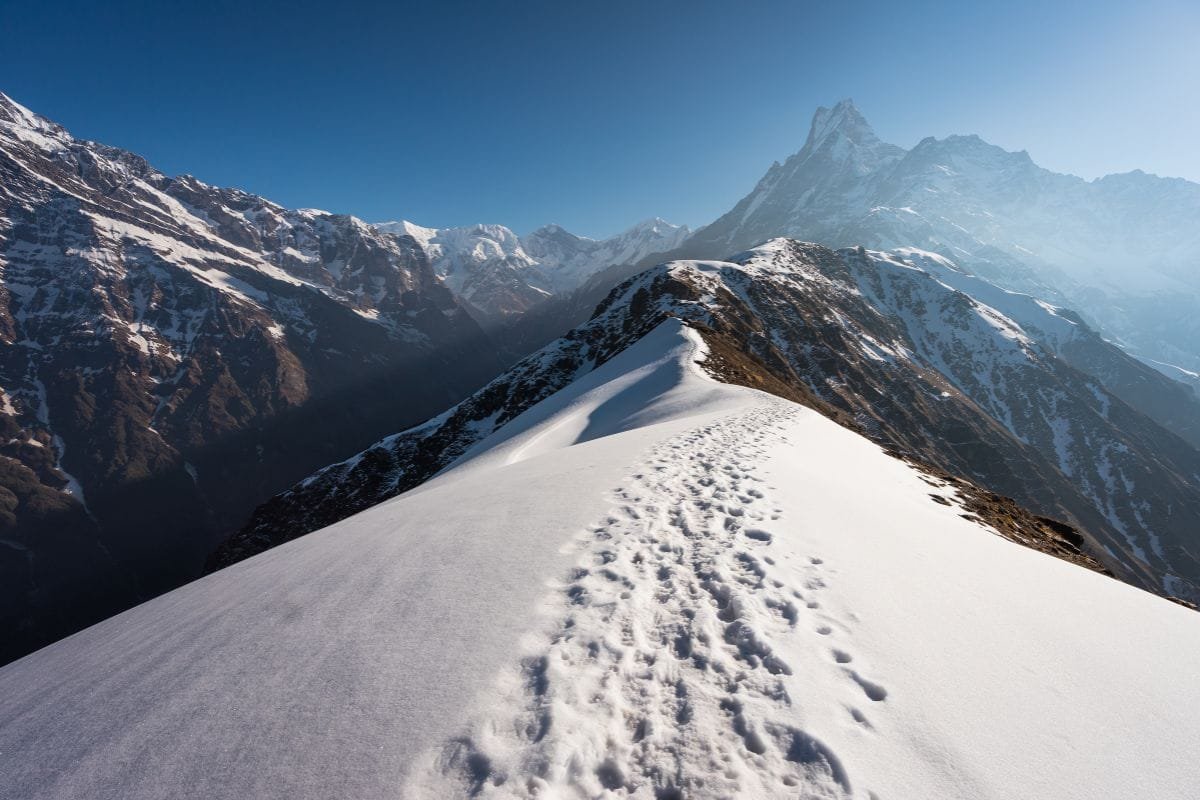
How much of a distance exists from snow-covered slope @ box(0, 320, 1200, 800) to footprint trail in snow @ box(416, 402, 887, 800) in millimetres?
22

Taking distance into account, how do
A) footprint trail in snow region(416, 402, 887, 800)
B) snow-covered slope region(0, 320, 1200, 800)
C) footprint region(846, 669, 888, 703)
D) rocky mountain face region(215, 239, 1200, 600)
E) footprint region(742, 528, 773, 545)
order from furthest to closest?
rocky mountain face region(215, 239, 1200, 600) < footprint region(742, 528, 773, 545) < footprint region(846, 669, 888, 703) < snow-covered slope region(0, 320, 1200, 800) < footprint trail in snow region(416, 402, 887, 800)

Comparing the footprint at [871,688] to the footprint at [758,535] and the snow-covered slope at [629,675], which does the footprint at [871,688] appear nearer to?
the snow-covered slope at [629,675]

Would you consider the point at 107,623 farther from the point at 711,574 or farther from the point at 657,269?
A: the point at 657,269

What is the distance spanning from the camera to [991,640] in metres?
5.29

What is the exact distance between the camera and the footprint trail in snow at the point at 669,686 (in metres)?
3.40

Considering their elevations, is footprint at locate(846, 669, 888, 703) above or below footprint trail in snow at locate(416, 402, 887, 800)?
below

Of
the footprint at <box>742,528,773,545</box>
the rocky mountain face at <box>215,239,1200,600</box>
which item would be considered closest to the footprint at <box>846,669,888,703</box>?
the footprint at <box>742,528,773,545</box>

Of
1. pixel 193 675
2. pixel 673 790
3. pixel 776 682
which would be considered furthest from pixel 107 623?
pixel 776 682

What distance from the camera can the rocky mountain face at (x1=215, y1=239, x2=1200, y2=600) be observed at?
7175 cm

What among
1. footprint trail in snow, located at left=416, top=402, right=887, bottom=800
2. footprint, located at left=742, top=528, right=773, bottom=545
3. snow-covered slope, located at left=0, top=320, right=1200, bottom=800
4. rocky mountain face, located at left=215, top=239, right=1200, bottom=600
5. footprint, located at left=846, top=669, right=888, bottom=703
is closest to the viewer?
footprint trail in snow, located at left=416, top=402, right=887, bottom=800

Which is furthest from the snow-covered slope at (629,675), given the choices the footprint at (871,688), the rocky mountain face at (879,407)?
the rocky mountain face at (879,407)

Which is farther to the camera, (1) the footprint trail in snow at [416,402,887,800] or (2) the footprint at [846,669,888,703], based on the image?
(2) the footprint at [846,669,888,703]

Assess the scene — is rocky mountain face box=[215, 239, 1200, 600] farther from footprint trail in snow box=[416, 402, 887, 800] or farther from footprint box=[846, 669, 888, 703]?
footprint box=[846, 669, 888, 703]

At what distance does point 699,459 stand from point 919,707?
8.02 meters
